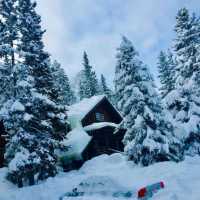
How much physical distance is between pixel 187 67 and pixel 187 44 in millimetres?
2417

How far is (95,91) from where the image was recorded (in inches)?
2267

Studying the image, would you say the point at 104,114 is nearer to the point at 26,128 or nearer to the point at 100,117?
the point at 100,117

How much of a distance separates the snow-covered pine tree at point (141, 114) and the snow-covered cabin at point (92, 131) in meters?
10.7

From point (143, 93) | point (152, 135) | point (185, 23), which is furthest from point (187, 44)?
point (152, 135)

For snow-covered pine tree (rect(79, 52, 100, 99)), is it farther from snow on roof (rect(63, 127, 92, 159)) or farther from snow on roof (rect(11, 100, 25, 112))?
snow on roof (rect(11, 100, 25, 112))

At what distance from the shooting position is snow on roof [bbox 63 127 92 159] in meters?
33.6

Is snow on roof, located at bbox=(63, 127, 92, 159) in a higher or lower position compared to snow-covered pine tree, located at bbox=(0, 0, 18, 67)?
lower

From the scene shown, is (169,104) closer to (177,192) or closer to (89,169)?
(89,169)

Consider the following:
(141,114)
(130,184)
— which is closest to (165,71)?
(141,114)

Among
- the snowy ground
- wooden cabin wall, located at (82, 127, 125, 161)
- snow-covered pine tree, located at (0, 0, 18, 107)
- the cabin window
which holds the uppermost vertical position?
snow-covered pine tree, located at (0, 0, 18, 107)

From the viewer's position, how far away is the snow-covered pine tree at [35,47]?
28.7m

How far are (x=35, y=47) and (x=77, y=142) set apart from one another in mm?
11938

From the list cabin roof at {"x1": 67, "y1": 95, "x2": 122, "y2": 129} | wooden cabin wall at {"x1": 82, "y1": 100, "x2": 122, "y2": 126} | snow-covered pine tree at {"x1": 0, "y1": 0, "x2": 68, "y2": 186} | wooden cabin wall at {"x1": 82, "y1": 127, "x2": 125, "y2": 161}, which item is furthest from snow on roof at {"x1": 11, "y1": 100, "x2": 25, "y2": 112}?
wooden cabin wall at {"x1": 82, "y1": 100, "x2": 122, "y2": 126}

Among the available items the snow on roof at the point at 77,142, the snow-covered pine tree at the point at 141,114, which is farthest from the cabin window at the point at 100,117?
the snow-covered pine tree at the point at 141,114
